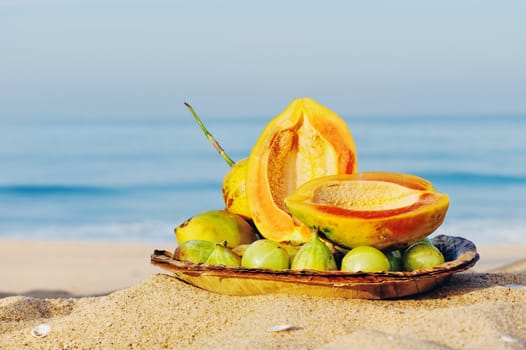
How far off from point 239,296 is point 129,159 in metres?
17.1

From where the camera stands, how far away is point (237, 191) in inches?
115

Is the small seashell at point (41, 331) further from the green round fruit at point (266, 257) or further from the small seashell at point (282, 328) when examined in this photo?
the small seashell at point (282, 328)

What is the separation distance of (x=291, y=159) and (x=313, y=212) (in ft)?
1.80

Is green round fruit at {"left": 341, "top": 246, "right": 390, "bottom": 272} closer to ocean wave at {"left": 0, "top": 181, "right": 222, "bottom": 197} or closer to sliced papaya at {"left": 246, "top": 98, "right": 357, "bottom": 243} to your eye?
sliced papaya at {"left": 246, "top": 98, "right": 357, "bottom": 243}

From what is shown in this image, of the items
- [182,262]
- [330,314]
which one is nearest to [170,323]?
[182,262]

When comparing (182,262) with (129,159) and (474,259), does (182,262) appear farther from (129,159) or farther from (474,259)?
(129,159)

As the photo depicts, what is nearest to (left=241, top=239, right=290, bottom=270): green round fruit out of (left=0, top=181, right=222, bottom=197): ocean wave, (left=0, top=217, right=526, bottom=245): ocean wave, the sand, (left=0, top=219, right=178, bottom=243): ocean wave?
the sand

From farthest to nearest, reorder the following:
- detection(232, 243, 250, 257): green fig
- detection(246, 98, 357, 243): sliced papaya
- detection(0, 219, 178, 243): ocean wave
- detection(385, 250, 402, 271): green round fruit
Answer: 1. detection(0, 219, 178, 243): ocean wave
2. detection(246, 98, 357, 243): sliced papaya
3. detection(232, 243, 250, 257): green fig
4. detection(385, 250, 402, 271): green round fruit

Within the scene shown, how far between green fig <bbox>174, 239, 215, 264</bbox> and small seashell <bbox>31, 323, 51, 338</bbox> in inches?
20.3

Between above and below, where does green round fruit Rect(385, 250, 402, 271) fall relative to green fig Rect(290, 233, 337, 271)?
below

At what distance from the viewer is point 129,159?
19.2 m

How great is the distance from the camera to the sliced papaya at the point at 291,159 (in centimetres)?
276

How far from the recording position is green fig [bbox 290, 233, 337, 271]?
2334 millimetres

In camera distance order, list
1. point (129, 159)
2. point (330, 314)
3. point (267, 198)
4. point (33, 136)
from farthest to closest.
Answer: point (33, 136)
point (129, 159)
point (267, 198)
point (330, 314)
